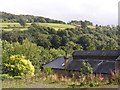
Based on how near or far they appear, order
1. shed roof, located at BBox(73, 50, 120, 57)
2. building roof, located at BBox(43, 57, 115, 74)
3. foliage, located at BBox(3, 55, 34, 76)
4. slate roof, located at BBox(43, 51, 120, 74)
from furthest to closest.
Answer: shed roof, located at BBox(73, 50, 120, 57) < slate roof, located at BBox(43, 51, 120, 74) < building roof, located at BBox(43, 57, 115, 74) < foliage, located at BBox(3, 55, 34, 76)

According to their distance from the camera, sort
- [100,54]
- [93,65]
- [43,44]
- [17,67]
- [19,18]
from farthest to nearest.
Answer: [19,18] < [43,44] < [100,54] < [93,65] < [17,67]

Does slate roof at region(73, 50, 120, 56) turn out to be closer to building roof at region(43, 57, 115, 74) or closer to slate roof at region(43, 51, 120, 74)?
slate roof at region(43, 51, 120, 74)

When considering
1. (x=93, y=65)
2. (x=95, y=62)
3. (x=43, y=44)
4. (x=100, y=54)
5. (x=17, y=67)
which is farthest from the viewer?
(x=43, y=44)

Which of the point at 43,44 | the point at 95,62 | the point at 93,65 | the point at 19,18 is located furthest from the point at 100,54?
the point at 19,18

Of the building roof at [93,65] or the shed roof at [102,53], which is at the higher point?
the shed roof at [102,53]

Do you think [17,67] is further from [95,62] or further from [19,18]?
[19,18]

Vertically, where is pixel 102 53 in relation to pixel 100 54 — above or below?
above

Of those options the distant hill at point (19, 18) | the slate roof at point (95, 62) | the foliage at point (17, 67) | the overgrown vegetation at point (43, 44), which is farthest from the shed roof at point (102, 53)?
the distant hill at point (19, 18)

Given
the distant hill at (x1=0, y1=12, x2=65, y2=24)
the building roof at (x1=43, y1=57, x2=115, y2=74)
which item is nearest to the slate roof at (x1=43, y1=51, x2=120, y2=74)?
the building roof at (x1=43, y1=57, x2=115, y2=74)

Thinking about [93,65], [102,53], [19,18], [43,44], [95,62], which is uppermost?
[19,18]

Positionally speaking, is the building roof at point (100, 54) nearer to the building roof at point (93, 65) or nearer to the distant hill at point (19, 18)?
the building roof at point (93, 65)

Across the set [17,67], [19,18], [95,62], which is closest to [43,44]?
[19,18]

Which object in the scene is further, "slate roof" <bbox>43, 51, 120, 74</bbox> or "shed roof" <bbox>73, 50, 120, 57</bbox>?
"shed roof" <bbox>73, 50, 120, 57</bbox>

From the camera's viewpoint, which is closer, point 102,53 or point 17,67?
point 17,67
